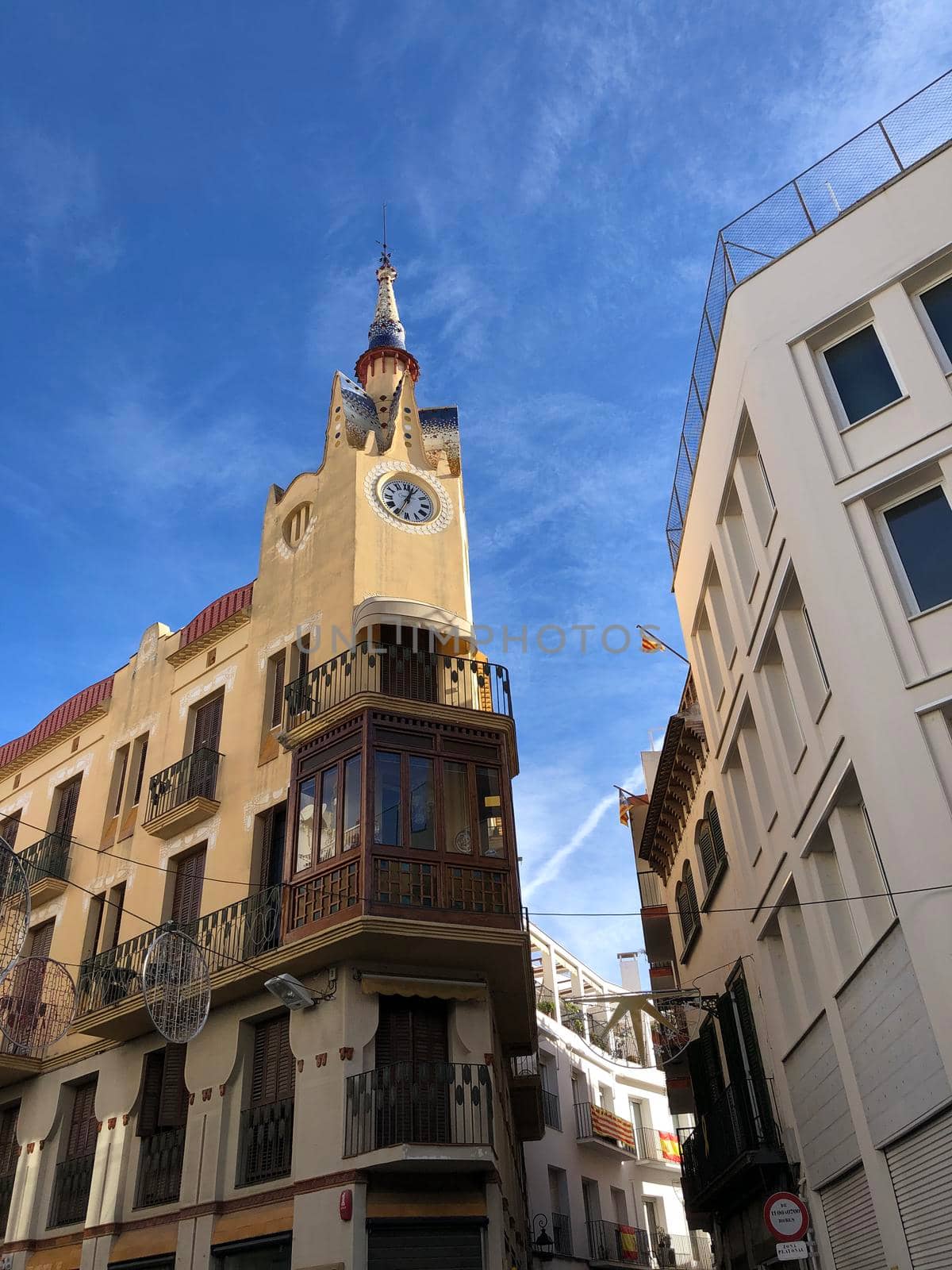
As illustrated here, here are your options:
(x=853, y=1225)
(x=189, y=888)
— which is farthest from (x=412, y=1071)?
(x=189, y=888)

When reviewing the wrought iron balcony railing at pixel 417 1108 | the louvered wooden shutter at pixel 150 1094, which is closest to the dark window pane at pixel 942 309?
the wrought iron balcony railing at pixel 417 1108

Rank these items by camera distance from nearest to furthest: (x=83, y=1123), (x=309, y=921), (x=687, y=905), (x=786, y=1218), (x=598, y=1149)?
(x=786, y=1218) < (x=309, y=921) < (x=83, y=1123) < (x=687, y=905) < (x=598, y=1149)

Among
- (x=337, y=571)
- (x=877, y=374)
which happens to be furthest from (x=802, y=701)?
(x=337, y=571)

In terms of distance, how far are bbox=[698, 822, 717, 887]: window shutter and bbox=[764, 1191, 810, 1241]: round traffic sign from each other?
1147 cm

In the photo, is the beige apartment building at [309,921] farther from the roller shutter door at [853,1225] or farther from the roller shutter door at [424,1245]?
the roller shutter door at [853,1225]

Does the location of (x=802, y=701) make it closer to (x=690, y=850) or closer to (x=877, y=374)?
(x=877, y=374)

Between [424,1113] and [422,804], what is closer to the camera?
[424,1113]

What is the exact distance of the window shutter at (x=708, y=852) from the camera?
80.9 feet

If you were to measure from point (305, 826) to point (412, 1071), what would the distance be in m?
4.69

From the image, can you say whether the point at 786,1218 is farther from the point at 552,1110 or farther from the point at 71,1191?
the point at 552,1110

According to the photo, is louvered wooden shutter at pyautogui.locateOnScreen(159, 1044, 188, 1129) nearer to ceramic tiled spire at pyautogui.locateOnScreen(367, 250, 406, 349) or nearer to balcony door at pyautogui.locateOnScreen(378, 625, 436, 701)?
balcony door at pyautogui.locateOnScreen(378, 625, 436, 701)

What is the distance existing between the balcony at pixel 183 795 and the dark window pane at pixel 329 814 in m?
3.60

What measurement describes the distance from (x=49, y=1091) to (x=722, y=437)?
1861 centimetres

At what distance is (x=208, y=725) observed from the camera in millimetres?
23406
